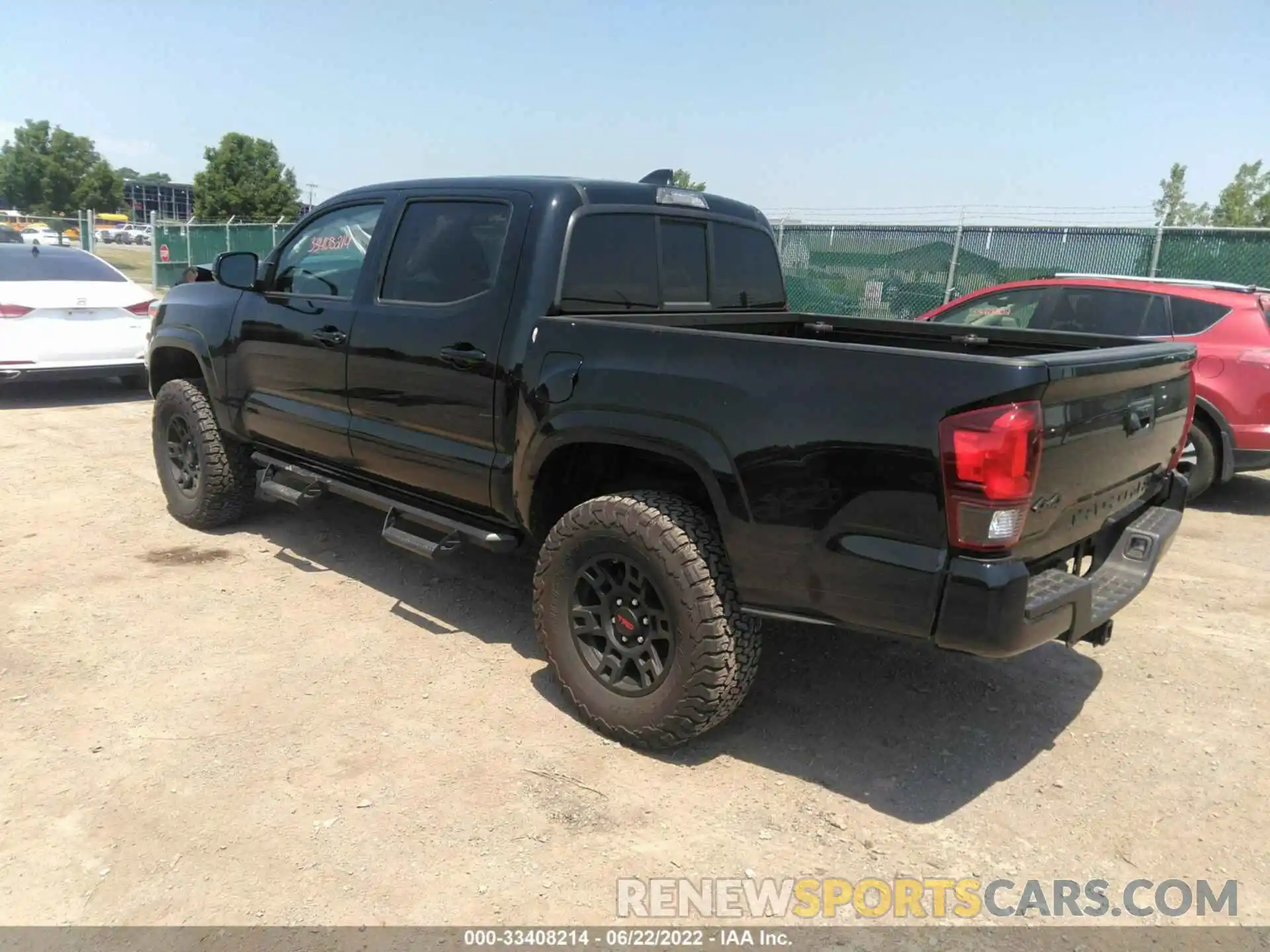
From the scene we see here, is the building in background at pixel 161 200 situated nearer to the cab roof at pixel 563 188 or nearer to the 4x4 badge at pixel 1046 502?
the cab roof at pixel 563 188

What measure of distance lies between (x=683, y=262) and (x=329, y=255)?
5.99 ft

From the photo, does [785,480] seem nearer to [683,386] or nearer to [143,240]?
[683,386]

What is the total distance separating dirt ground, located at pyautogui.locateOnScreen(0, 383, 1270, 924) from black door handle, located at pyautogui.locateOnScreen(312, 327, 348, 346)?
127cm

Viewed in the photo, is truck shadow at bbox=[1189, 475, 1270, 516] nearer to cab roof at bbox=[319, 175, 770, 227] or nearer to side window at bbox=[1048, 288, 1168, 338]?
side window at bbox=[1048, 288, 1168, 338]

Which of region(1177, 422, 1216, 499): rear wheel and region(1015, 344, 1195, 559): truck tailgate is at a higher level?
region(1015, 344, 1195, 559): truck tailgate

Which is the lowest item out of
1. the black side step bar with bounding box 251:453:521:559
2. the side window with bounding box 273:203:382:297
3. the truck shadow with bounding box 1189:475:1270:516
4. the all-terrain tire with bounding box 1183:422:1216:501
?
the truck shadow with bounding box 1189:475:1270:516

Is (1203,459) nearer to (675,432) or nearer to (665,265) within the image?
(665,265)

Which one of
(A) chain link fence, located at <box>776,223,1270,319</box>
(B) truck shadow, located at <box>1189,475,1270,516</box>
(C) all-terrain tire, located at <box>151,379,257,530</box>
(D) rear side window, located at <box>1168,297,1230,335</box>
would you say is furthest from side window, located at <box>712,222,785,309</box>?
(A) chain link fence, located at <box>776,223,1270,319</box>

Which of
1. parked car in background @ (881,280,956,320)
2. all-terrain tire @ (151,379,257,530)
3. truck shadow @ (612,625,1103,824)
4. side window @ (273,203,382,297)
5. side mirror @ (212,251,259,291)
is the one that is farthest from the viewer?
parked car in background @ (881,280,956,320)

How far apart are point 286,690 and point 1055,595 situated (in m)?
2.82

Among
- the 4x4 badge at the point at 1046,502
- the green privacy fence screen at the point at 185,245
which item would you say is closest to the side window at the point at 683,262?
the 4x4 badge at the point at 1046,502

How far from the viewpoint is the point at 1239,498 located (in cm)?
717

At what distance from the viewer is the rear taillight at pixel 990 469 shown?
2398 mm

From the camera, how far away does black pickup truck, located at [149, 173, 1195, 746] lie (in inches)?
99.5
